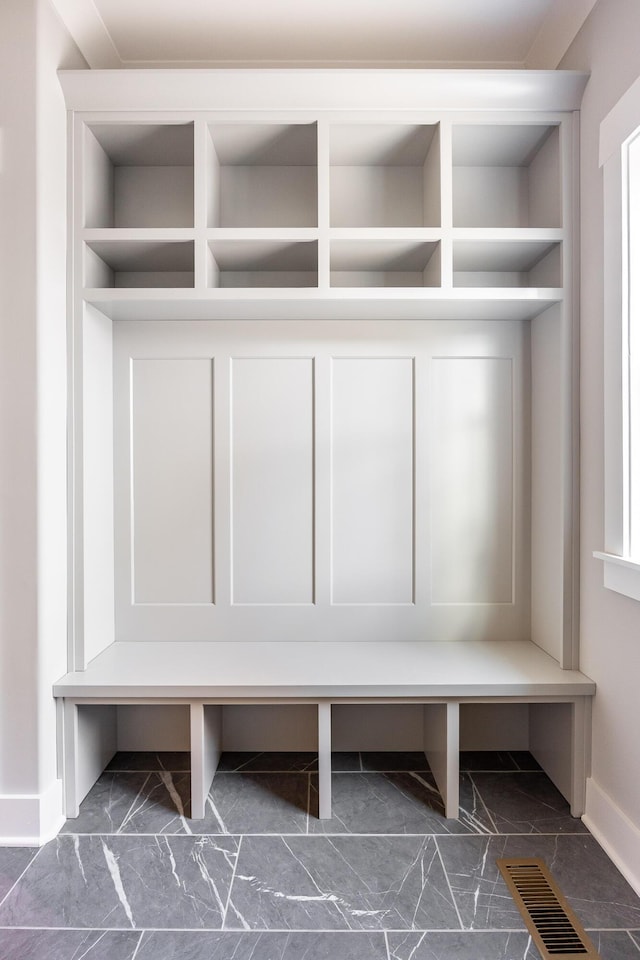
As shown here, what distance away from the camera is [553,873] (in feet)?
5.48

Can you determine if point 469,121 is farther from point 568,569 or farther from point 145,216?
point 568,569

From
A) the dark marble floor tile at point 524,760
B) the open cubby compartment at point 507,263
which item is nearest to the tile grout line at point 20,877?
the dark marble floor tile at point 524,760

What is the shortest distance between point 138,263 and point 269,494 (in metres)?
1.02

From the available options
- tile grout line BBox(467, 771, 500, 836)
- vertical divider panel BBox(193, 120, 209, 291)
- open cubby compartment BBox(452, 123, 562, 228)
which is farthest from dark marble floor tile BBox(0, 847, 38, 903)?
open cubby compartment BBox(452, 123, 562, 228)

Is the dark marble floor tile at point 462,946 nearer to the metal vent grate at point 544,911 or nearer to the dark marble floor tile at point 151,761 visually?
the metal vent grate at point 544,911

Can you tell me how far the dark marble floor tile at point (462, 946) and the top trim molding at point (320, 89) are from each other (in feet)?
8.00

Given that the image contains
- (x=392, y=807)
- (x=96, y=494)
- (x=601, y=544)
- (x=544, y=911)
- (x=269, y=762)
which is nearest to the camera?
(x=544, y=911)

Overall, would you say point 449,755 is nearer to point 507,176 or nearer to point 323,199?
point 323,199

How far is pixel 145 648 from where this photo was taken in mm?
2250

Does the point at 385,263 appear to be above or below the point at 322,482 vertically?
above

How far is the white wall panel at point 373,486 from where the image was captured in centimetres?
234

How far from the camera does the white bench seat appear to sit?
1.88 metres

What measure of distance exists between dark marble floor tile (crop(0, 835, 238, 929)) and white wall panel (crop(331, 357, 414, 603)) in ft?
3.29

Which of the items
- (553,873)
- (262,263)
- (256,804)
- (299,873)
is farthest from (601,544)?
(262,263)
